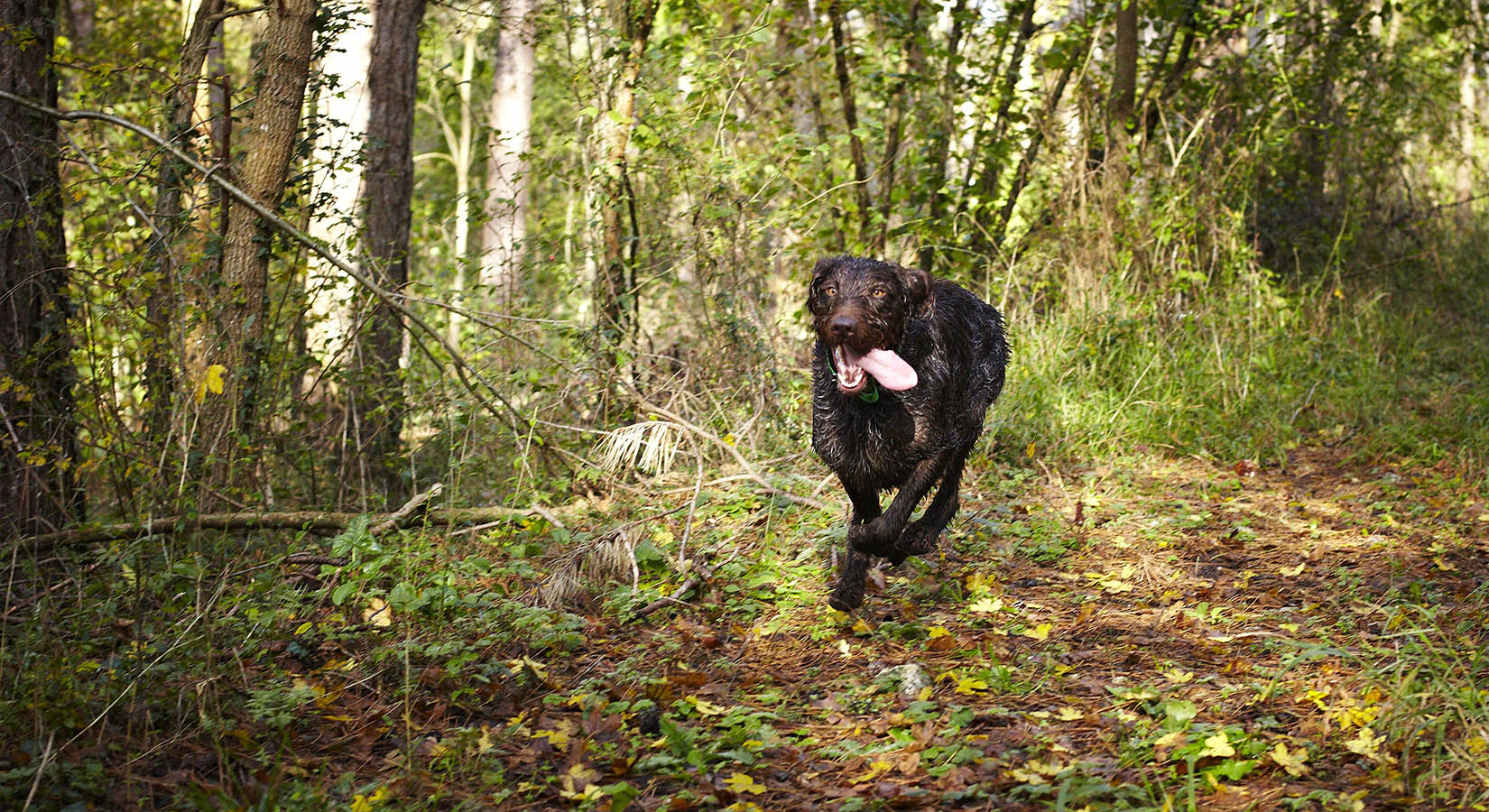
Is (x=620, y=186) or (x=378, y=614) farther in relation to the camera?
(x=620, y=186)

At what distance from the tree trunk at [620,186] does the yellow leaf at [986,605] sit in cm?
308

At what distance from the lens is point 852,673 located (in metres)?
4.26

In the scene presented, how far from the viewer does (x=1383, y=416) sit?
762 cm

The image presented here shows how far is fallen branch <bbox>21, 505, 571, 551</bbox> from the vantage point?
4277 mm

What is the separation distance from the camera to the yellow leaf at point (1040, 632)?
14.7ft

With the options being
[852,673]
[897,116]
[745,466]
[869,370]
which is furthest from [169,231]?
[897,116]

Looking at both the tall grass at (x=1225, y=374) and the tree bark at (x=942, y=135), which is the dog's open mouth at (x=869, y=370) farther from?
the tree bark at (x=942, y=135)

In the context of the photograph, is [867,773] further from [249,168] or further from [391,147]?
[391,147]

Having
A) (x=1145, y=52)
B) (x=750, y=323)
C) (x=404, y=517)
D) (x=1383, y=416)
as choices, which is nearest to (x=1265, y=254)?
(x=1145, y=52)

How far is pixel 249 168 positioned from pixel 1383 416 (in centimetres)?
706

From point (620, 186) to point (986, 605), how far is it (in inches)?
151

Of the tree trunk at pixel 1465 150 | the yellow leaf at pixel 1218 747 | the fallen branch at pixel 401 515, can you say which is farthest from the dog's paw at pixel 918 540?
the tree trunk at pixel 1465 150

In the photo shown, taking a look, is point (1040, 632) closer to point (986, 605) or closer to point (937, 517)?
point (986, 605)

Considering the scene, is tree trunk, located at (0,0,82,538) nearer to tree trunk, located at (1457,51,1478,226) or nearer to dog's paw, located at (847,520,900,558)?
dog's paw, located at (847,520,900,558)
